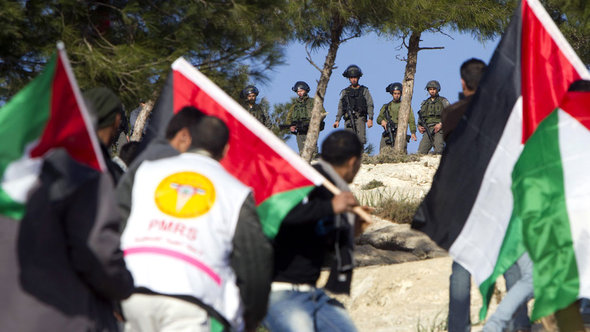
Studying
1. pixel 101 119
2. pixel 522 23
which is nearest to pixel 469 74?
pixel 522 23

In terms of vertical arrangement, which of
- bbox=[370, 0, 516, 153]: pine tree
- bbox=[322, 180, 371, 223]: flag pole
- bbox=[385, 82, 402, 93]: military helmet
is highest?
bbox=[370, 0, 516, 153]: pine tree

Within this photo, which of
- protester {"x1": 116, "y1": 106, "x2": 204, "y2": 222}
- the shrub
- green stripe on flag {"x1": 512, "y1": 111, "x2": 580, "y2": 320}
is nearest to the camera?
protester {"x1": 116, "y1": 106, "x2": 204, "y2": 222}

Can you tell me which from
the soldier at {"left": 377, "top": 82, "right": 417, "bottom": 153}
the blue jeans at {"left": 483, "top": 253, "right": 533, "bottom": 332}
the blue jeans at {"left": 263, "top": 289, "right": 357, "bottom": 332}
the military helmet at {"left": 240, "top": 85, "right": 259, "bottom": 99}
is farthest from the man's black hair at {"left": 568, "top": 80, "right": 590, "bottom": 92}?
the soldier at {"left": 377, "top": 82, "right": 417, "bottom": 153}

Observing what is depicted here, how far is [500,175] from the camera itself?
5887 millimetres

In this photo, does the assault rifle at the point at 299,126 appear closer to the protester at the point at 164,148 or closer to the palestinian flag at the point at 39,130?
the protester at the point at 164,148

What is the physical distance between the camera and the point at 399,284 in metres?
11.1

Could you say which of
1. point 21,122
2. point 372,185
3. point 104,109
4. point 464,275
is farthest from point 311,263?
point 372,185

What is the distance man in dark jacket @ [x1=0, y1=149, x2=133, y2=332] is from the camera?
11.8 ft

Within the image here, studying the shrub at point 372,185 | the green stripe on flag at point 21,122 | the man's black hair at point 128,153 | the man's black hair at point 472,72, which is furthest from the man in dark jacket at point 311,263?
the shrub at point 372,185

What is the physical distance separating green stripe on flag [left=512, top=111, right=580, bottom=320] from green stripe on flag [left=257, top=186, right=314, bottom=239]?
3.98 feet

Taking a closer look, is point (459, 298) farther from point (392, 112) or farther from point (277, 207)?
point (392, 112)

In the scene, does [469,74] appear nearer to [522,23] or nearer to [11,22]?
[522,23]

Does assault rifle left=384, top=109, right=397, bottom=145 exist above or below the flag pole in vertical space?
above

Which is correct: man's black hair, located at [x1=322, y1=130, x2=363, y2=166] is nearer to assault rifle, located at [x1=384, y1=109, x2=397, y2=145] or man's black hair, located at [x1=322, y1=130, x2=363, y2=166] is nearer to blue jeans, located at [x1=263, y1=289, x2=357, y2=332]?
blue jeans, located at [x1=263, y1=289, x2=357, y2=332]
